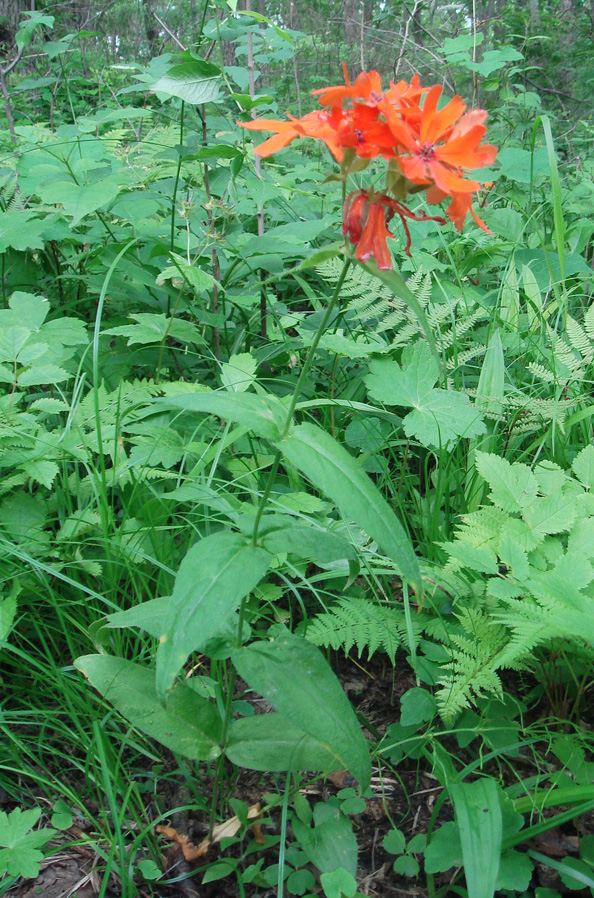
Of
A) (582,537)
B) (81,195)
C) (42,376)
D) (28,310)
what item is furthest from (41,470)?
(582,537)

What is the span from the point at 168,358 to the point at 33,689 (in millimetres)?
1086

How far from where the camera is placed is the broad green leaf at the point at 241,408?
32.9 inches

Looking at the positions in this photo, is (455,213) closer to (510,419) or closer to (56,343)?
(510,419)

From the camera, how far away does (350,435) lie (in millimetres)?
1690

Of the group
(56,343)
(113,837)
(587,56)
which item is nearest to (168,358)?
(56,343)

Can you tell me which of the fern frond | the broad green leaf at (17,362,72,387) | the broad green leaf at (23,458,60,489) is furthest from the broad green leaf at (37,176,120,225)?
the fern frond

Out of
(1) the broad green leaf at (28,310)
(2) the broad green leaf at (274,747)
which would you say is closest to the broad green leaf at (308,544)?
(2) the broad green leaf at (274,747)

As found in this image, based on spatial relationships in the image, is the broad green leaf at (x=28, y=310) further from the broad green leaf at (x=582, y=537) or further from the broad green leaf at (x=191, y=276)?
the broad green leaf at (x=582, y=537)

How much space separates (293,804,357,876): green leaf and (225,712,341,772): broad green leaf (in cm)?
13

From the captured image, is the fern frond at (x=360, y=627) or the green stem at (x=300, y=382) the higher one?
the green stem at (x=300, y=382)

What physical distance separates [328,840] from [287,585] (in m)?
0.53

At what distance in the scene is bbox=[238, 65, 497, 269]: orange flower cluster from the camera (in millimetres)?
764

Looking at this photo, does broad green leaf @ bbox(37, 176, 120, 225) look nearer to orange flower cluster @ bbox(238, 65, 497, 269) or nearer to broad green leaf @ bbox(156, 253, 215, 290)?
broad green leaf @ bbox(156, 253, 215, 290)

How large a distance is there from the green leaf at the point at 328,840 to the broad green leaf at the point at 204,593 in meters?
0.47
